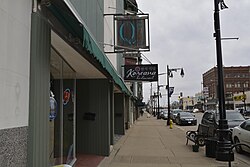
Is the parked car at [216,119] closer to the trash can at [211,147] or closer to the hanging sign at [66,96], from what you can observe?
the trash can at [211,147]

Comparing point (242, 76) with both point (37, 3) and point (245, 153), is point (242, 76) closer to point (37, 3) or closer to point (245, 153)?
point (245, 153)

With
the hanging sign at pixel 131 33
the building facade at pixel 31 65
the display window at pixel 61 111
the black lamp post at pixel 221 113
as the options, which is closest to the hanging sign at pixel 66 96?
the display window at pixel 61 111

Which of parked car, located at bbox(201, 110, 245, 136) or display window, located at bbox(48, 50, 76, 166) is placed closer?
display window, located at bbox(48, 50, 76, 166)

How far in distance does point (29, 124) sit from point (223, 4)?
8901mm

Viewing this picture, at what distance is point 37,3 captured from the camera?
15.7 feet

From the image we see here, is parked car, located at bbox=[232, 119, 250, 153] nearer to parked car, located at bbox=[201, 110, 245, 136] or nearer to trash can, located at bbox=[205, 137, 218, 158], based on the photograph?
parked car, located at bbox=[201, 110, 245, 136]

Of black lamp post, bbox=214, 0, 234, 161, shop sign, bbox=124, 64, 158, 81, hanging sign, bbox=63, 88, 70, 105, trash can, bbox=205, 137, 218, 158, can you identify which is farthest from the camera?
shop sign, bbox=124, 64, 158, 81

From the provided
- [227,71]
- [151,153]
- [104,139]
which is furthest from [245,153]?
[227,71]

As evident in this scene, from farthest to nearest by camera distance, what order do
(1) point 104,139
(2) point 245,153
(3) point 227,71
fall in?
(3) point 227,71 → (2) point 245,153 → (1) point 104,139

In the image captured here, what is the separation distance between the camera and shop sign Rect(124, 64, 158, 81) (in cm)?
2015

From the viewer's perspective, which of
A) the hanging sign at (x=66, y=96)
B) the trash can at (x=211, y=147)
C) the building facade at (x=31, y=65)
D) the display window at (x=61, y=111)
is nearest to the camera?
the building facade at (x=31, y=65)

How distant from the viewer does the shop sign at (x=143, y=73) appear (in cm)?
2015

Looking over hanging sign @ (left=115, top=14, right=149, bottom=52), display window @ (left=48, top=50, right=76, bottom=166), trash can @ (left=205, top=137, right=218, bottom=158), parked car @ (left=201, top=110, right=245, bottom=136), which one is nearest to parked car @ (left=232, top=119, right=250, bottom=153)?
parked car @ (left=201, top=110, right=245, bottom=136)

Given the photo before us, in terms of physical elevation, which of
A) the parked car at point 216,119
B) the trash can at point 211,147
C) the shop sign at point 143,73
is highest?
the shop sign at point 143,73
